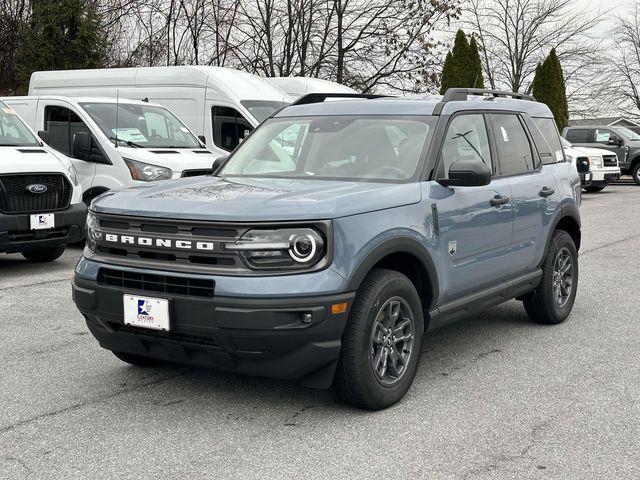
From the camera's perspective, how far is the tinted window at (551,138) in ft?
21.9

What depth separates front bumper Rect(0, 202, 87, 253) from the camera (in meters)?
8.60

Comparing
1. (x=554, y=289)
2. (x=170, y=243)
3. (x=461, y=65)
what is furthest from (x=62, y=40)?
(x=170, y=243)

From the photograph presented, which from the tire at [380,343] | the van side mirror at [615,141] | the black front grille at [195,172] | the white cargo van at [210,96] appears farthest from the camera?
the van side mirror at [615,141]

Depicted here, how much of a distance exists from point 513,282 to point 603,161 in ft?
55.3

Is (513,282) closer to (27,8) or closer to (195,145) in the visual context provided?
(195,145)

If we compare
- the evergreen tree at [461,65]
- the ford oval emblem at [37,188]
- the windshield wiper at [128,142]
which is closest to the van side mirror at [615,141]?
the evergreen tree at [461,65]

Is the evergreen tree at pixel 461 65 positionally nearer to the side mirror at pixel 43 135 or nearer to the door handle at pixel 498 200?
the side mirror at pixel 43 135

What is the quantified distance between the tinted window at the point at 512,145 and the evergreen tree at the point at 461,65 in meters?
25.6

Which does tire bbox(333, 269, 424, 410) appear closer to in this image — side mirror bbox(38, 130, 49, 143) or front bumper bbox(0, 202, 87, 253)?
front bumper bbox(0, 202, 87, 253)

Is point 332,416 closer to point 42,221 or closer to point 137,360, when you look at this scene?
point 137,360

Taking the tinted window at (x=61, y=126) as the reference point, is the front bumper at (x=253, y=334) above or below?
below

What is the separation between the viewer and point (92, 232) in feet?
15.3

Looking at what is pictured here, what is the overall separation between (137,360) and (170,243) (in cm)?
128

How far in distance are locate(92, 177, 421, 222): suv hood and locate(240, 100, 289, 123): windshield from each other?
8.56 metres
